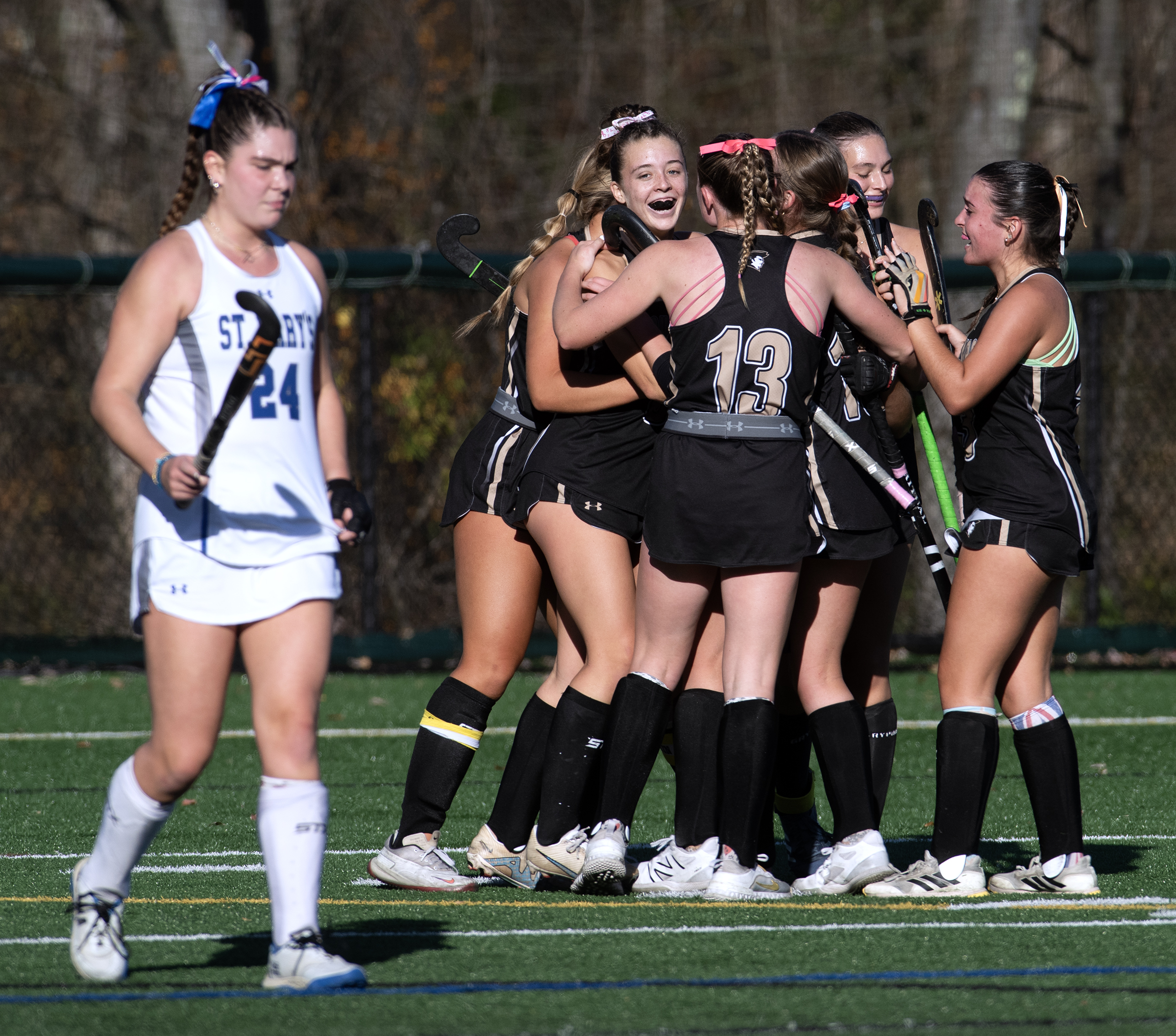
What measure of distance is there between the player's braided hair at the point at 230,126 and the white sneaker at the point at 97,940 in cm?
152

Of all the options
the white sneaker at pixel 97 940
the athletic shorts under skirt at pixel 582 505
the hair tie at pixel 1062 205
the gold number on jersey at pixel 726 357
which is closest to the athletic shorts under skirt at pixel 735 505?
the gold number on jersey at pixel 726 357

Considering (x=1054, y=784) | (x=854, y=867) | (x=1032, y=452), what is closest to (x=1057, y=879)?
(x=1054, y=784)

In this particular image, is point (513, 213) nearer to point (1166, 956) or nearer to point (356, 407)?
point (356, 407)

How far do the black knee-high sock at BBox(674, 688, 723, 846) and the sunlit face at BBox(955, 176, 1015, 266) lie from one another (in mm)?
1454

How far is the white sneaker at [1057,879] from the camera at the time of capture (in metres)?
4.79

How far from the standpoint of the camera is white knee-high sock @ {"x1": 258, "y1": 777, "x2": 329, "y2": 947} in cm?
359

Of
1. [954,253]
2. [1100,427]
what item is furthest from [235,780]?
[954,253]

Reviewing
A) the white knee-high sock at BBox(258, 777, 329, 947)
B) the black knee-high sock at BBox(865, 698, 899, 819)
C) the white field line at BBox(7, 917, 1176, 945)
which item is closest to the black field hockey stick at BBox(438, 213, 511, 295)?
the black knee-high sock at BBox(865, 698, 899, 819)

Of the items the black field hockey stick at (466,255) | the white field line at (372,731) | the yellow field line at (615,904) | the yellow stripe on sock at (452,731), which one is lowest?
the white field line at (372,731)

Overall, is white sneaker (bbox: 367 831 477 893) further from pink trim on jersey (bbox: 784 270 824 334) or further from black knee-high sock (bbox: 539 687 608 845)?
pink trim on jersey (bbox: 784 270 824 334)

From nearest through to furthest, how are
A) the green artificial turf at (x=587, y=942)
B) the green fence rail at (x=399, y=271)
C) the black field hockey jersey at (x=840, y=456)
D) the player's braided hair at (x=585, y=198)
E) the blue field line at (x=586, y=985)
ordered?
the green artificial turf at (x=587, y=942), the blue field line at (x=586, y=985), the black field hockey jersey at (x=840, y=456), the player's braided hair at (x=585, y=198), the green fence rail at (x=399, y=271)

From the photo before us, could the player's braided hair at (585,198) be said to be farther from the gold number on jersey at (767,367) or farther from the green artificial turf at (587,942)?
the green artificial turf at (587,942)

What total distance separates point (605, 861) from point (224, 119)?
2261mm

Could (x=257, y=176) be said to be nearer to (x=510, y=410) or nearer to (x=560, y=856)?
(x=510, y=410)
